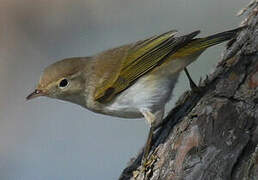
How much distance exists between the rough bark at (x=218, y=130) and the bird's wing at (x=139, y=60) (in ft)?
1.21

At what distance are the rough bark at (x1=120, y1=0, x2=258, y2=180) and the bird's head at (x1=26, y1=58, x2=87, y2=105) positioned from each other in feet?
2.86

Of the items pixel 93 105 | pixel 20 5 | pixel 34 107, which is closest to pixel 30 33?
pixel 20 5

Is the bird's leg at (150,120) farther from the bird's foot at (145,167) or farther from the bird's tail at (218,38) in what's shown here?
the bird's tail at (218,38)

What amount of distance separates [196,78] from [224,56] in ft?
3.35

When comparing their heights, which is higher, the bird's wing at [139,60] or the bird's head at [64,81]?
the bird's head at [64,81]

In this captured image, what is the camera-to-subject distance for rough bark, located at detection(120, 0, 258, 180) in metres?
2.95

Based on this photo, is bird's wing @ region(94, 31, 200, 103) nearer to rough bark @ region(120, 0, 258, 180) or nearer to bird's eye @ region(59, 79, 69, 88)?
bird's eye @ region(59, 79, 69, 88)

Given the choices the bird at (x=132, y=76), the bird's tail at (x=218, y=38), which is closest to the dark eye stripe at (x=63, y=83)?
the bird at (x=132, y=76)

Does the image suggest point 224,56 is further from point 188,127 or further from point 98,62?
point 98,62

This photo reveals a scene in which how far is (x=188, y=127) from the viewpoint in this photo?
10.5 feet

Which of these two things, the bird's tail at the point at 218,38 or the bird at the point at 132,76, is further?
the bird at the point at 132,76

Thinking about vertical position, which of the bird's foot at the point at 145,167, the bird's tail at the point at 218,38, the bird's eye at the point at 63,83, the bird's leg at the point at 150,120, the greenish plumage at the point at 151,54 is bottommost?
the bird's foot at the point at 145,167

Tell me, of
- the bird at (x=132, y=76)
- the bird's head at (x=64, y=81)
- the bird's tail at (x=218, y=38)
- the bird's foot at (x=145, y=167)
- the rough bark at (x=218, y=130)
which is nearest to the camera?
the rough bark at (x=218, y=130)

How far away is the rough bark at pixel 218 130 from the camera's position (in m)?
2.95
